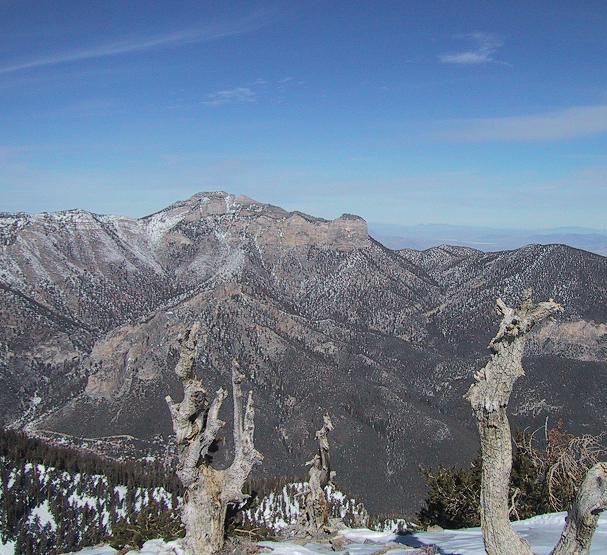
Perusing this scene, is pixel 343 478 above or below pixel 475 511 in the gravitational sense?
below

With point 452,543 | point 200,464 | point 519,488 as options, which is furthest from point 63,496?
point 452,543

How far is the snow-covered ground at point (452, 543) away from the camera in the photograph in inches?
565

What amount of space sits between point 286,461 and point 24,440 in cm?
9439

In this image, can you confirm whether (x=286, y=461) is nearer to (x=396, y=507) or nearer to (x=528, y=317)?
(x=396, y=507)

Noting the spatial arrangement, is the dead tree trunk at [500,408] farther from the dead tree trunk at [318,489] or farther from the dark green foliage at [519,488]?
the dark green foliage at [519,488]

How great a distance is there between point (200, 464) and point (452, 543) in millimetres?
7884

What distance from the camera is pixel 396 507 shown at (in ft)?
509

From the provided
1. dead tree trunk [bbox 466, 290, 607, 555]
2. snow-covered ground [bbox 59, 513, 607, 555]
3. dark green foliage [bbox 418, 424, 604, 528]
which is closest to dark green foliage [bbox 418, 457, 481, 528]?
dark green foliage [bbox 418, 424, 604, 528]

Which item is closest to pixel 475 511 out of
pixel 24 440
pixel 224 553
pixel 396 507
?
pixel 224 553

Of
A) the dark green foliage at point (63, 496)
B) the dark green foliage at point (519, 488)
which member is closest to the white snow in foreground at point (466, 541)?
the dark green foliage at point (519, 488)

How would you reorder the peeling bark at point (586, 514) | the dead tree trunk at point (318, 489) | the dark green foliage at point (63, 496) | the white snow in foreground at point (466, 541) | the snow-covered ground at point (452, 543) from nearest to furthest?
1. the peeling bark at point (586, 514)
2. the white snow in foreground at point (466, 541)
3. the snow-covered ground at point (452, 543)
4. the dead tree trunk at point (318, 489)
5. the dark green foliage at point (63, 496)

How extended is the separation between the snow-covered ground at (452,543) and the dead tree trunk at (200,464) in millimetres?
927

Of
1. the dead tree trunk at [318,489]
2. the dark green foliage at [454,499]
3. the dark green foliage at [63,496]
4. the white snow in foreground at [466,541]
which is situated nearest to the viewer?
the white snow in foreground at [466,541]

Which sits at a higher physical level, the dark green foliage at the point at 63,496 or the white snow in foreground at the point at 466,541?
the white snow in foreground at the point at 466,541
